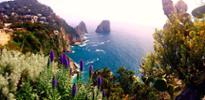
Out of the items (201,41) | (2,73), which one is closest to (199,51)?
(201,41)

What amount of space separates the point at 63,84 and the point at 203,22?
72.1ft

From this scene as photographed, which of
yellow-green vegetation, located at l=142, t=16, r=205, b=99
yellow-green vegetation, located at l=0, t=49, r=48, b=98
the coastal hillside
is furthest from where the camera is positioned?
yellow-green vegetation, located at l=142, t=16, r=205, b=99

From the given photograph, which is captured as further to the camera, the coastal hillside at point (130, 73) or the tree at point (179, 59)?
→ the tree at point (179, 59)

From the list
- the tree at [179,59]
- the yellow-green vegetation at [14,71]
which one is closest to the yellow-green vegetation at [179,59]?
the tree at [179,59]

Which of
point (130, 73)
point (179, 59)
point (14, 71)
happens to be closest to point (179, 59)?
point (179, 59)

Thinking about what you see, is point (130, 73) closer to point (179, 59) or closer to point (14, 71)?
point (179, 59)

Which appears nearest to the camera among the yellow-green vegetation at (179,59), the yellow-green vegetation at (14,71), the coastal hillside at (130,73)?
the yellow-green vegetation at (14,71)

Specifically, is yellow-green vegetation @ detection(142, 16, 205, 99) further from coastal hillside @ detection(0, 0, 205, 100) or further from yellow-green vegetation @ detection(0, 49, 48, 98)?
yellow-green vegetation @ detection(0, 49, 48, 98)

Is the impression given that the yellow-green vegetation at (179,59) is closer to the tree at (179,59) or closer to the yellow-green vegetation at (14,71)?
the tree at (179,59)

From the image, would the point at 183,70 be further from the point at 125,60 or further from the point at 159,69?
the point at 125,60

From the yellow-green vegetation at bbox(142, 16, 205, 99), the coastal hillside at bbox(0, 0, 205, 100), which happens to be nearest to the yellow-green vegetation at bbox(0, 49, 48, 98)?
the coastal hillside at bbox(0, 0, 205, 100)

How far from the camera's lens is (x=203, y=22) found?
3212cm

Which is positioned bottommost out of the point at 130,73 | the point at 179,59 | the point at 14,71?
the point at 130,73

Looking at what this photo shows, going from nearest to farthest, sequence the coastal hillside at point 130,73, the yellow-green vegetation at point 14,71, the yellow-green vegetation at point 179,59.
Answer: the yellow-green vegetation at point 14,71 < the coastal hillside at point 130,73 < the yellow-green vegetation at point 179,59
